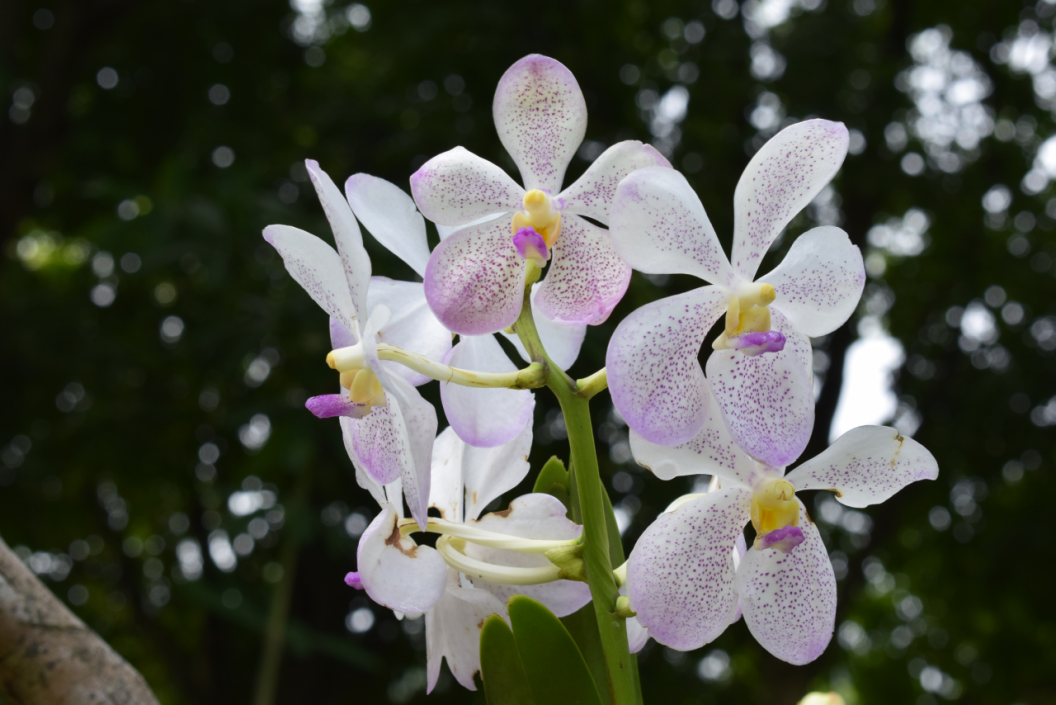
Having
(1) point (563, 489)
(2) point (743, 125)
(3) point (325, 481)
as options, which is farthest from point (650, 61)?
(1) point (563, 489)

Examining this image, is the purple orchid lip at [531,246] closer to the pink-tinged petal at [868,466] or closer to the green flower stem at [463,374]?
the green flower stem at [463,374]

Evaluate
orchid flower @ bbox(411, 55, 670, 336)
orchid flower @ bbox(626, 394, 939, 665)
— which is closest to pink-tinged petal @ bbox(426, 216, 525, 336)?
orchid flower @ bbox(411, 55, 670, 336)

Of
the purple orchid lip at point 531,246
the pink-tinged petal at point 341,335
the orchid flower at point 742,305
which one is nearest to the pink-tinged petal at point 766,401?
the orchid flower at point 742,305

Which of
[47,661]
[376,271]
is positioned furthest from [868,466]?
[376,271]

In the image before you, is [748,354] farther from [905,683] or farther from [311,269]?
[905,683]

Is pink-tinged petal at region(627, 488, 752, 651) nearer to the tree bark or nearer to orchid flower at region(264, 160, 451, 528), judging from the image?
orchid flower at region(264, 160, 451, 528)
